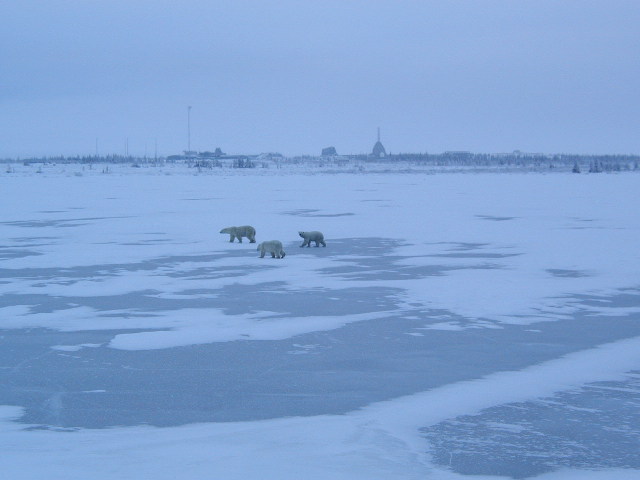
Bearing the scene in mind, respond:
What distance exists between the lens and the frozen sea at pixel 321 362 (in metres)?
5.26

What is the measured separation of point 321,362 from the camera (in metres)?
7.68

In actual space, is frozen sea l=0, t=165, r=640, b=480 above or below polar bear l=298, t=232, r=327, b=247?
below

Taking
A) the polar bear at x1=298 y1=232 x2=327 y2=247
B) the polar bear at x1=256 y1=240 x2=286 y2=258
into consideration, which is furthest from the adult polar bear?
the polar bear at x1=256 y1=240 x2=286 y2=258

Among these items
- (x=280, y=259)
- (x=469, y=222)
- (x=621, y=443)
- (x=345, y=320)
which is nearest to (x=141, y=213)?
(x=469, y=222)

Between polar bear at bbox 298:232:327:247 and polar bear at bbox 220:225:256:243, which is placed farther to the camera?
polar bear at bbox 220:225:256:243

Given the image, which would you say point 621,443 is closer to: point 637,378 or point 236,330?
point 637,378

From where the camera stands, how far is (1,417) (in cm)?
603

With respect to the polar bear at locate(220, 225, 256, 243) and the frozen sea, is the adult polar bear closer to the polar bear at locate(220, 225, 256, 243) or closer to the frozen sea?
the frozen sea

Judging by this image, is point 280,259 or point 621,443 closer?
point 621,443

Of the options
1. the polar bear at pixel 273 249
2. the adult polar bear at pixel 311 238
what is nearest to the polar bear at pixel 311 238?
the adult polar bear at pixel 311 238

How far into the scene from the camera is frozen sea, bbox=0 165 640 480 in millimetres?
5262

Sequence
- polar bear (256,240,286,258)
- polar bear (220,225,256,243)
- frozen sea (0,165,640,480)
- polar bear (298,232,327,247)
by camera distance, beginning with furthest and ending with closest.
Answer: polar bear (220,225,256,243) < polar bear (298,232,327,247) < polar bear (256,240,286,258) < frozen sea (0,165,640,480)

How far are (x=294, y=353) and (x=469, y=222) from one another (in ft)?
53.7

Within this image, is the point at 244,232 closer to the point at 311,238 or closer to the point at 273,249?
the point at 311,238
